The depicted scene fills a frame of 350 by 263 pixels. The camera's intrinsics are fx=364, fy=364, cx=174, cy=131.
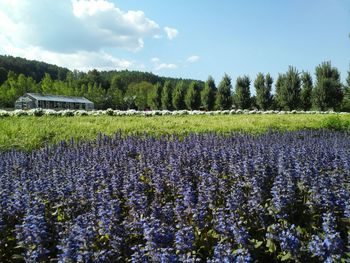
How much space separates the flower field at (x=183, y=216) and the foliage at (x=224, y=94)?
55.1 metres

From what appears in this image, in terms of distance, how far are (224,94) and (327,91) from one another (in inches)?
669

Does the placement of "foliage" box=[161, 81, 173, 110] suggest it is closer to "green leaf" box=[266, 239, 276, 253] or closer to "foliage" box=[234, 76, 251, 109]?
"foliage" box=[234, 76, 251, 109]

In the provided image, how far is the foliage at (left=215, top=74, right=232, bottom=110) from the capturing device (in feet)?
210

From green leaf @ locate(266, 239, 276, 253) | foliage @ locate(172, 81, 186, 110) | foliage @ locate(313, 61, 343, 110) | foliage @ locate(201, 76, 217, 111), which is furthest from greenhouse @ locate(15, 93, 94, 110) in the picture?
green leaf @ locate(266, 239, 276, 253)

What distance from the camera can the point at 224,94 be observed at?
6406cm

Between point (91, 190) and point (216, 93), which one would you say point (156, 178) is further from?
point (216, 93)

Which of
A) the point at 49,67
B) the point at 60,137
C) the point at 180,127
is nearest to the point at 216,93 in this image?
the point at 180,127

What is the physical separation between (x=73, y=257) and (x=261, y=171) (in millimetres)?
4418

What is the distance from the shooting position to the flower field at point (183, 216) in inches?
165

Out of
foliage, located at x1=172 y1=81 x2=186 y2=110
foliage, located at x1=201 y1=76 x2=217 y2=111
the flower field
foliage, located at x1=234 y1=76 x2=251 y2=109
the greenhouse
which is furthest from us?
the greenhouse

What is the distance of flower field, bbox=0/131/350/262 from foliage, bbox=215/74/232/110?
5507 centimetres

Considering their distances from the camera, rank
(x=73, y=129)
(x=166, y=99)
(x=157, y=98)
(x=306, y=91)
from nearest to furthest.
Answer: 1. (x=73, y=129)
2. (x=306, y=91)
3. (x=166, y=99)
4. (x=157, y=98)

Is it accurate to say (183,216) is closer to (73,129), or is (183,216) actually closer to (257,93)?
(73,129)

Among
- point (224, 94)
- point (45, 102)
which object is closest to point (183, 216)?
point (224, 94)
